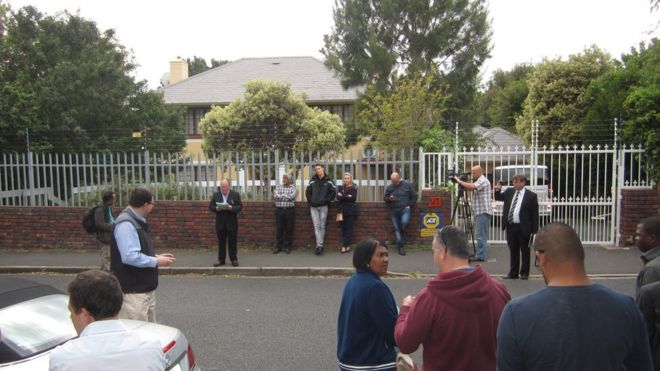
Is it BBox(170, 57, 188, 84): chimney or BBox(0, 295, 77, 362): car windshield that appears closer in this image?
BBox(0, 295, 77, 362): car windshield

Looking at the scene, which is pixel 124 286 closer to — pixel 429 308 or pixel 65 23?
pixel 429 308

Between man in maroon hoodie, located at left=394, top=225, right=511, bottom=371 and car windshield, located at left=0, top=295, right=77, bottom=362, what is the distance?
2447 mm

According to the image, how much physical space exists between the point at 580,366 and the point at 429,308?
2.63 ft

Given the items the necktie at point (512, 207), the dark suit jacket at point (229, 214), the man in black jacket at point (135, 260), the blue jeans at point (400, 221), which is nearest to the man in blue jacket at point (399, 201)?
the blue jeans at point (400, 221)

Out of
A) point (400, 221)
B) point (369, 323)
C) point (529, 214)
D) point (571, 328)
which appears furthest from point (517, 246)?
point (571, 328)

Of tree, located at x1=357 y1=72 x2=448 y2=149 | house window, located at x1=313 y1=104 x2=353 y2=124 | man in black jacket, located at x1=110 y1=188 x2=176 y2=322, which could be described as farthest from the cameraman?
house window, located at x1=313 y1=104 x2=353 y2=124

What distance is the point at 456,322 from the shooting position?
269 cm

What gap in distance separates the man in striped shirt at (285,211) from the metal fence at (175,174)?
50cm

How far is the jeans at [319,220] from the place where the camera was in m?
11.0

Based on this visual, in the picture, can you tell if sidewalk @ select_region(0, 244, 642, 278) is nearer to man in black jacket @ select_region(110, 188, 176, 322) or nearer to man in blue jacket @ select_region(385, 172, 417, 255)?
man in blue jacket @ select_region(385, 172, 417, 255)

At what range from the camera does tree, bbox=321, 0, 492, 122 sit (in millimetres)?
21828

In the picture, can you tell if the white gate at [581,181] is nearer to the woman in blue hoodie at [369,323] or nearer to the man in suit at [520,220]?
the man in suit at [520,220]

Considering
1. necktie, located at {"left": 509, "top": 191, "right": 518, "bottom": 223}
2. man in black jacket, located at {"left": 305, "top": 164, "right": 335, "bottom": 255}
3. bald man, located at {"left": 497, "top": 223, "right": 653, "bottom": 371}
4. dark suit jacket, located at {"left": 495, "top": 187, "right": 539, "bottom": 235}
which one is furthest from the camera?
man in black jacket, located at {"left": 305, "top": 164, "right": 335, "bottom": 255}

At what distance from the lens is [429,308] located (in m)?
2.73
